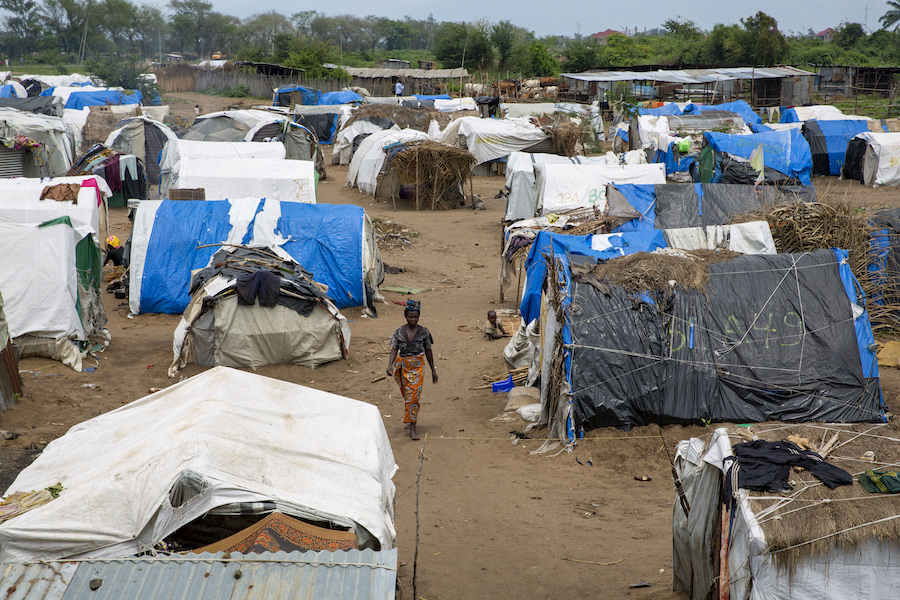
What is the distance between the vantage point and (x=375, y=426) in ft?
18.4

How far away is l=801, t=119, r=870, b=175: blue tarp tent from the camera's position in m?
26.8

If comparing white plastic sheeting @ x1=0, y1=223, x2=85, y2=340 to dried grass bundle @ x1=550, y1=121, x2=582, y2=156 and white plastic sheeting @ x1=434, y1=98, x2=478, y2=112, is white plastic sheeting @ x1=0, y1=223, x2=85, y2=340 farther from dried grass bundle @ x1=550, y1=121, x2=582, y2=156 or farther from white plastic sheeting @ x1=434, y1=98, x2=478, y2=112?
white plastic sheeting @ x1=434, y1=98, x2=478, y2=112

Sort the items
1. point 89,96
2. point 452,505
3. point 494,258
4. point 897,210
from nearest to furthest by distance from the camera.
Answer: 1. point 452,505
2. point 897,210
3. point 494,258
4. point 89,96

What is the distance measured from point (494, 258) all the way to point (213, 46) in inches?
3846

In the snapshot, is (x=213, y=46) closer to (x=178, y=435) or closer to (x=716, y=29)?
(x=716, y=29)

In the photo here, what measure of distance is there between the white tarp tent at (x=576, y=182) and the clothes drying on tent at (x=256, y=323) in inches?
301

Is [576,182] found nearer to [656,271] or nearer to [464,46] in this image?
[656,271]

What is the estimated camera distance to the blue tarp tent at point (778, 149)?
71.5ft

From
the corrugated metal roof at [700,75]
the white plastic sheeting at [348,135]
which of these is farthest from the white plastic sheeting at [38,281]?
the corrugated metal roof at [700,75]

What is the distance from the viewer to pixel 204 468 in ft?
14.1

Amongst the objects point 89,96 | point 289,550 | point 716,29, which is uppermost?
point 716,29

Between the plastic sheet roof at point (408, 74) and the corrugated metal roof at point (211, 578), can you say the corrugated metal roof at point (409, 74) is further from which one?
the corrugated metal roof at point (211, 578)

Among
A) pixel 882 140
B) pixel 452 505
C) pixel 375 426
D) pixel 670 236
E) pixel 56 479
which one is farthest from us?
pixel 882 140

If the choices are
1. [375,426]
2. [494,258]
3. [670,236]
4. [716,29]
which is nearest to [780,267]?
[670,236]
